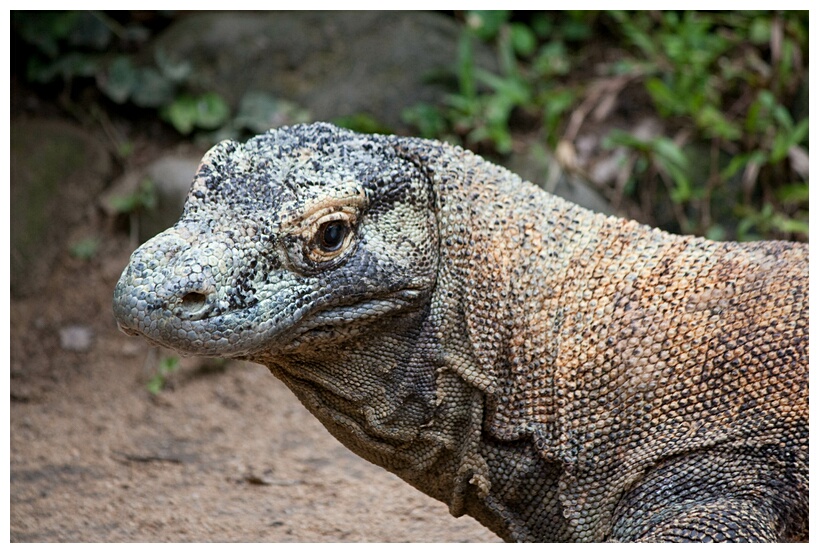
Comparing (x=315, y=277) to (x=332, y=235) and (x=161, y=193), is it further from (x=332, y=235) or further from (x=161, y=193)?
(x=161, y=193)

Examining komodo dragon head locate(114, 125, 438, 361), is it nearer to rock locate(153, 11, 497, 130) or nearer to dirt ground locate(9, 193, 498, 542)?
dirt ground locate(9, 193, 498, 542)

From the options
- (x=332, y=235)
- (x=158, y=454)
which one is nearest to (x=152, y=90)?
(x=158, y=454)

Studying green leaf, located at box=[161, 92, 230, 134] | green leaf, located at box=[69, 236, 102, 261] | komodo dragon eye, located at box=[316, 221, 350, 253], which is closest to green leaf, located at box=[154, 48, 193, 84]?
green leaf, located at box=[161, 92, 230, 134]

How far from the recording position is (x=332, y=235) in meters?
2.73

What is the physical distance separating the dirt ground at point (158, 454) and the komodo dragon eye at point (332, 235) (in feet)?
5.82

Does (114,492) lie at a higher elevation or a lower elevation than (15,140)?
lower

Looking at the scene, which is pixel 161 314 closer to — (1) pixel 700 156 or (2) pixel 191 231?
(2) pixel 191 231

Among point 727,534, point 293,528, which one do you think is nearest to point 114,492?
point 293,528

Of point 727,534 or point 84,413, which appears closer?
point 727,534

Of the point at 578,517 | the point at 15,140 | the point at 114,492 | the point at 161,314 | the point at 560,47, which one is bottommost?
the point at 114,492

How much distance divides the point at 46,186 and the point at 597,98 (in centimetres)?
446

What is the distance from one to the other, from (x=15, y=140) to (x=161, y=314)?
5820 mm

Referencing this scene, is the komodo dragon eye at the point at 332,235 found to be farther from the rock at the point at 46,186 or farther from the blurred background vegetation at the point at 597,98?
the rock at the point at 46,186
